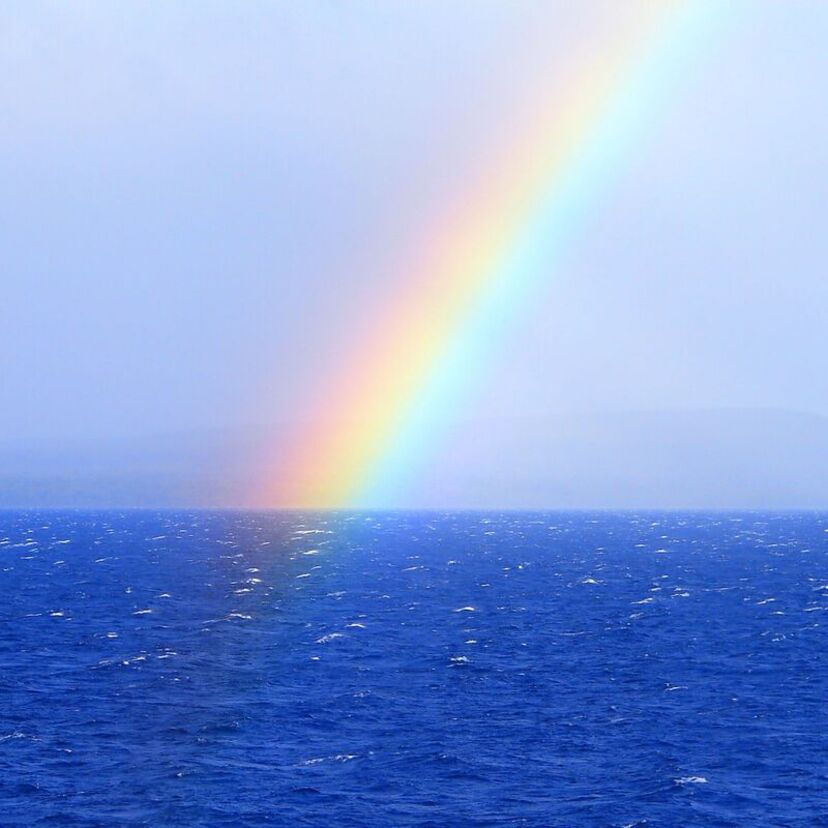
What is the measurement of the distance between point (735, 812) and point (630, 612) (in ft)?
178

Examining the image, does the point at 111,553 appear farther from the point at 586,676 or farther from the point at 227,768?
the point at 227,768

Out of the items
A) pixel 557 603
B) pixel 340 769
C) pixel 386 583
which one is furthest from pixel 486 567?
pixel 340 769

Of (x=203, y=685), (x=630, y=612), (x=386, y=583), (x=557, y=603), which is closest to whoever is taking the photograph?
(x=203, y=685)

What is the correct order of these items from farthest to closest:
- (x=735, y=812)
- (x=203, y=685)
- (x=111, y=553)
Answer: (x=111, y=553), (x=203, y=685), (x=735, y=812)

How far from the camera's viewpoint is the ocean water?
144ft

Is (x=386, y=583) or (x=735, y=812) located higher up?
(x=386, y=583)

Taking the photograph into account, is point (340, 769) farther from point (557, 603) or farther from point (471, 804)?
point (557, 603)

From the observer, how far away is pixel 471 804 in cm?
4341

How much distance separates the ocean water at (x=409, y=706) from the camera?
43.8 m

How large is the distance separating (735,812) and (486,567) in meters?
101

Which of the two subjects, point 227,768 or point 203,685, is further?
point 203,685

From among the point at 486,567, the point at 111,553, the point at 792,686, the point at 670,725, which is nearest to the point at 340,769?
the point at 670,725

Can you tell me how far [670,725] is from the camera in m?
55.1

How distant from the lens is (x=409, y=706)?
58.8m
